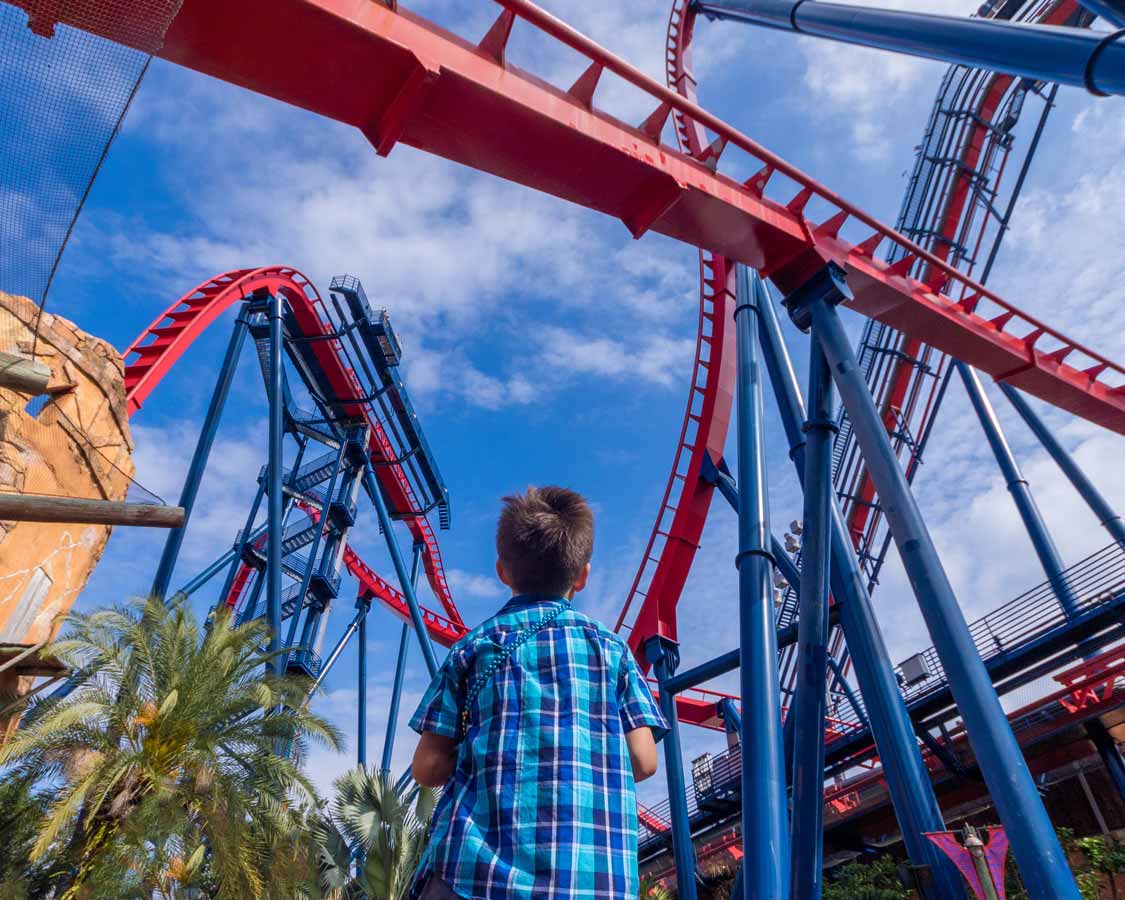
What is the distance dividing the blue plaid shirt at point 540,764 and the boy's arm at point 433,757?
0.06ft

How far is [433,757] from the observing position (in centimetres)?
129

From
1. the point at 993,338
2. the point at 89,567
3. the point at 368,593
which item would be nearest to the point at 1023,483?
the point at 993,338

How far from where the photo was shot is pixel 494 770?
1181 millimetres

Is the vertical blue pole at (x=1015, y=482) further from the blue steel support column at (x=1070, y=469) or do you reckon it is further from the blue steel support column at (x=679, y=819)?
the blue steel support column at (x=679, y=819)

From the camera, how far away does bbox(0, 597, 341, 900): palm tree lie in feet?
23.0

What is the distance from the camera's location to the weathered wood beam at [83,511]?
10.3 feet

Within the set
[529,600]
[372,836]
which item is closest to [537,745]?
[529,600]

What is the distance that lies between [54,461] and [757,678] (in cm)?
647

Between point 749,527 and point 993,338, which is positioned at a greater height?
point 993,338

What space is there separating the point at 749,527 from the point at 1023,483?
5.88 m

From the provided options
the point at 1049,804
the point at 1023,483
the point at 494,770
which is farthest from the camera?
the point at 1049,804

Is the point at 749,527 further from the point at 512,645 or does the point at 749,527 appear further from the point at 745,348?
the point at 512,645

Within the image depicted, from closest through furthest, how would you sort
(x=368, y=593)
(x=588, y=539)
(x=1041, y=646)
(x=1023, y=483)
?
(x=588, y=539) → (x=1041, y=646) → (x=1023, y=483) → (x=368, y=593)

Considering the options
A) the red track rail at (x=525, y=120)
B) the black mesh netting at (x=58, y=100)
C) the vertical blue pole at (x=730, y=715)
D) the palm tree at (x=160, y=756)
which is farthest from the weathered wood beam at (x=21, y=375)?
the vertical blue pole at (x=730, y=715)
